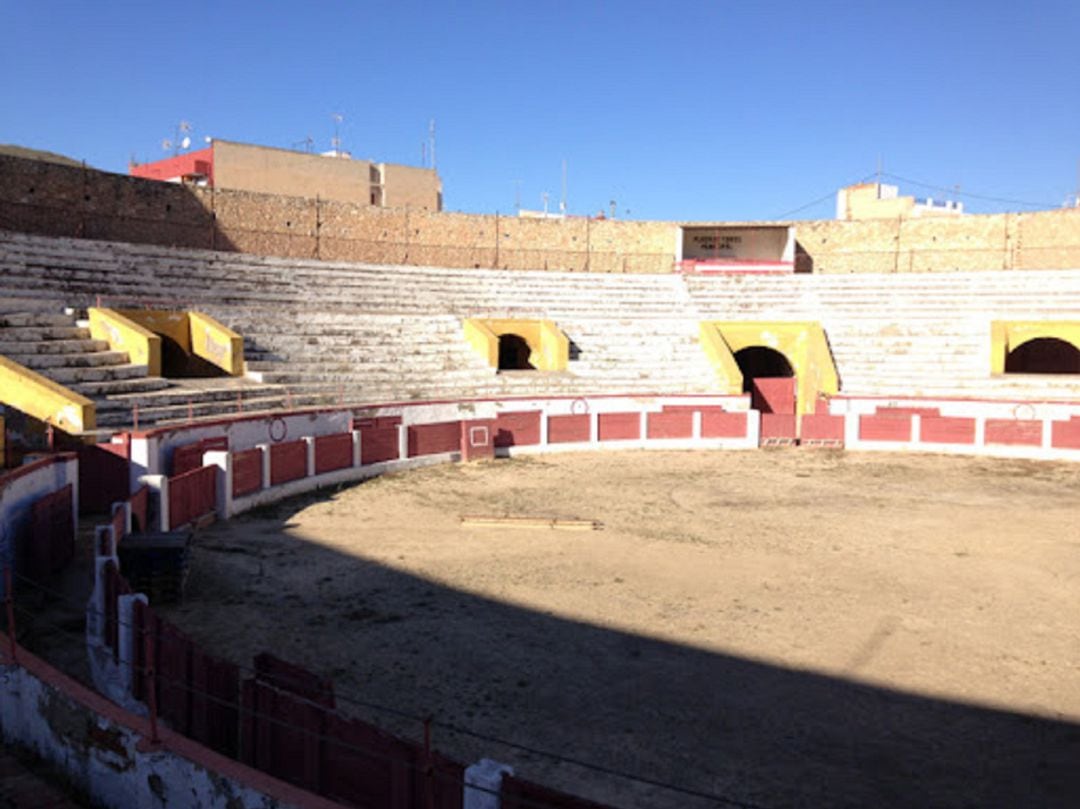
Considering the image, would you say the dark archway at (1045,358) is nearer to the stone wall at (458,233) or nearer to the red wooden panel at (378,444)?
the stone wall at (458,233)

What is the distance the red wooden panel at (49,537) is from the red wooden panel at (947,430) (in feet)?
61.0

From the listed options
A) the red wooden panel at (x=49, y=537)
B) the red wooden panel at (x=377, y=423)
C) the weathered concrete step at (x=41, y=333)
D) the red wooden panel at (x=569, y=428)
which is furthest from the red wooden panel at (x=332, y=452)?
the red wooden panel at (x=49, y=537)

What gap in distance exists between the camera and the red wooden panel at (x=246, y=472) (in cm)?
1328

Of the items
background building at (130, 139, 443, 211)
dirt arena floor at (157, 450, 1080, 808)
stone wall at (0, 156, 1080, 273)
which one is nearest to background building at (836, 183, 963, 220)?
stone wall at (0, 156, 1080, 273)

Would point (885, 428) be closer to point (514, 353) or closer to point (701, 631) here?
point (514, 353)

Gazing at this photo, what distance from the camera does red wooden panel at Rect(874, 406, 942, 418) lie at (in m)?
21.1

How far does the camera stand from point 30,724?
4680 mm

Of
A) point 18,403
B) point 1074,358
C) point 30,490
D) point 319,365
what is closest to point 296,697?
point 30,490

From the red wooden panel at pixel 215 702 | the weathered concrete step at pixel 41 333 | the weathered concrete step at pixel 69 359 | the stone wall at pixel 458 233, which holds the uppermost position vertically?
the stone wall at pixel 458 233

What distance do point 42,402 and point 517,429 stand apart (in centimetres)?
1006

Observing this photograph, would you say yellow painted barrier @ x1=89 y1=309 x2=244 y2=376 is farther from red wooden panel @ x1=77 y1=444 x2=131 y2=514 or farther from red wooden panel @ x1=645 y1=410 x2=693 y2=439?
red wooden panel @ x1=645 y1=410 x2=693 y2=439

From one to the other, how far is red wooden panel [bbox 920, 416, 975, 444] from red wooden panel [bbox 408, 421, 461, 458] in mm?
11470

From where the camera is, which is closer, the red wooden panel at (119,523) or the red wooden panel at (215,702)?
the red wooden panel at (215,702)

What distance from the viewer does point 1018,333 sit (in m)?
23.8
